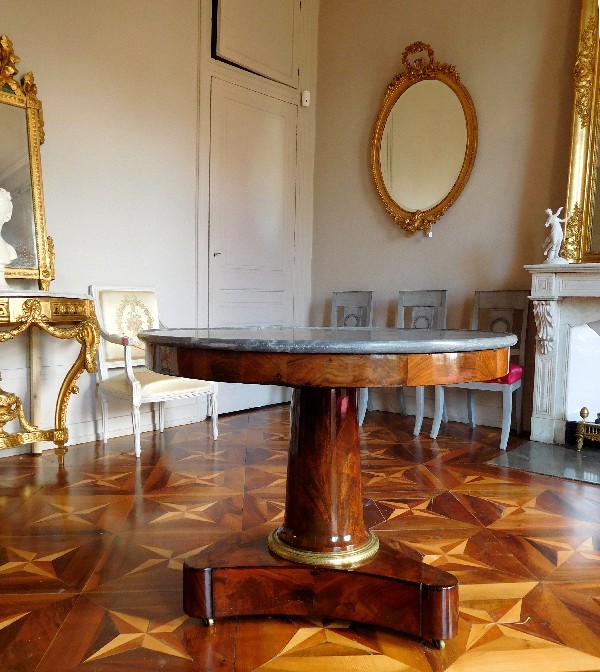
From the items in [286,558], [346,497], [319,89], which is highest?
[319,89]

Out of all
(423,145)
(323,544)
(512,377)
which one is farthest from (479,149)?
(323,544)

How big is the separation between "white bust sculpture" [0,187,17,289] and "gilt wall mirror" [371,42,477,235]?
2652mm

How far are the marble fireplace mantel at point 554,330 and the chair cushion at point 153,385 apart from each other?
200 cm

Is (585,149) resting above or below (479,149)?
below

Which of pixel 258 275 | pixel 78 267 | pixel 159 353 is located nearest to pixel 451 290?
pixel 258 275

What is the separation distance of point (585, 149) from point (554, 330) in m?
1.08

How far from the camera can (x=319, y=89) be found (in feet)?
16.4

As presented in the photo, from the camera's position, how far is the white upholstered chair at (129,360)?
10.4 ft

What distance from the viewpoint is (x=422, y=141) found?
443cm

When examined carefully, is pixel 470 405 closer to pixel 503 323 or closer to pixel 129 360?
pixel 503 323

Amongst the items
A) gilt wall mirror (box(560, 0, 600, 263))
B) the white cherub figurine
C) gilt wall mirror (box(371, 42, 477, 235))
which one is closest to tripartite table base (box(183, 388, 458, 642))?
the white cherub figurine

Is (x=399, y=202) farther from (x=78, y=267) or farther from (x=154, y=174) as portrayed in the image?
(x=78, y=267)

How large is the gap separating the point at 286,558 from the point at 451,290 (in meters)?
3.11

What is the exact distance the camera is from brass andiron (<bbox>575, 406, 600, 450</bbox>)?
3381 millimetres
